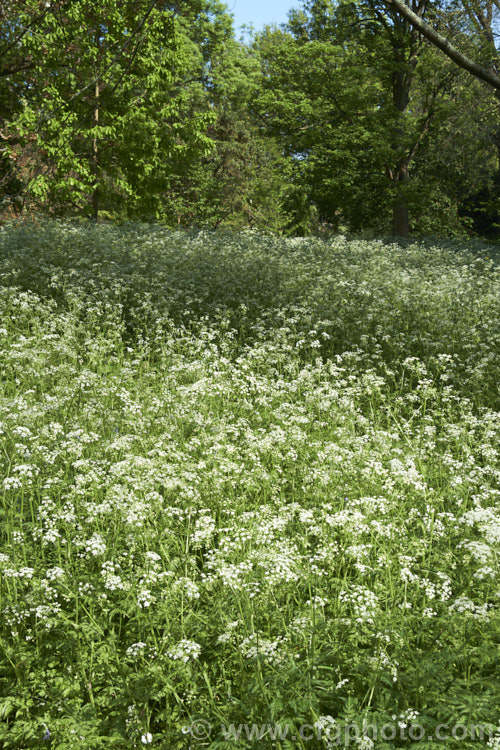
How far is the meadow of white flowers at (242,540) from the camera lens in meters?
2.90

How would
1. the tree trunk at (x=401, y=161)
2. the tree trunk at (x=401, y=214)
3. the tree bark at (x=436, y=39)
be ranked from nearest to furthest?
1. the tree bark at (x=436, y=39)
2. the tree trunk at (x=401, y=161)
3. the tree trunk at (x=401, y=214)

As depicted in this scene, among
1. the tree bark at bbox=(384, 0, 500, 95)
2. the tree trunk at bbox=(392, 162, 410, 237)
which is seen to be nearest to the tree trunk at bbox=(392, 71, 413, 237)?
the tree trunk at bbox=(392, 162, 410, 237)

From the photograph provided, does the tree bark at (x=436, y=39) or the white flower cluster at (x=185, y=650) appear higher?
the tree bark at (x=436, y=39)

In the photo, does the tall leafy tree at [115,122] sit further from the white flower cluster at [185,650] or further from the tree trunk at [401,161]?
the white flower cluster at [185,650]

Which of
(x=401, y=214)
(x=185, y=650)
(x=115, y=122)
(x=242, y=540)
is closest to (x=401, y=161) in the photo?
(x=401, y=214)

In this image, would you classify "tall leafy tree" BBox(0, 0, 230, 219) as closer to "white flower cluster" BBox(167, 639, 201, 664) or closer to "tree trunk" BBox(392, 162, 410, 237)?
"tree trunk" BBox(392, 162, 410, 237)

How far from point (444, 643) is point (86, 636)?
210cm

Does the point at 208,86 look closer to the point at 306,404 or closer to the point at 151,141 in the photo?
the point at 151,141

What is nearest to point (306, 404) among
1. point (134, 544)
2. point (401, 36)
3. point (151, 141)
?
point (134, 544)

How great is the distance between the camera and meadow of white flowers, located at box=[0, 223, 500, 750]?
2900mm

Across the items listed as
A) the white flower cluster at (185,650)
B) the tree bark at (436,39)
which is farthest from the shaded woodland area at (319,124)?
the white flower cluster at (185,650)

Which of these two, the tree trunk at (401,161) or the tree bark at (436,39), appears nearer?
the tree bark at (436,39)

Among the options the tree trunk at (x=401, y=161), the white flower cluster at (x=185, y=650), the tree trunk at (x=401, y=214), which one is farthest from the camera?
the tree trunk at (x=401, y=214)

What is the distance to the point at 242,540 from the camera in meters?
3.87
